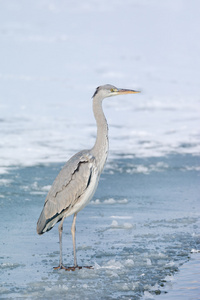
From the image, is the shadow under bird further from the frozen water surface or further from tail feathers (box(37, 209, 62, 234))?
the frozen water surface

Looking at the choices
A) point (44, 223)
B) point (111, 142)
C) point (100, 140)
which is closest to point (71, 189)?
point (44, 223)

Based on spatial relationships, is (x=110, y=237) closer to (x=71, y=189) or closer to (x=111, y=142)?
(x=71, y=189)

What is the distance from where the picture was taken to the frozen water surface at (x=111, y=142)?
6621 millimetres

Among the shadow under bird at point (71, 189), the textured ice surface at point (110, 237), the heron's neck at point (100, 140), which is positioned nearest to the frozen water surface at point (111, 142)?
the textured ice surface at point (110, 237)

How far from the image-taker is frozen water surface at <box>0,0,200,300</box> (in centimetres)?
662

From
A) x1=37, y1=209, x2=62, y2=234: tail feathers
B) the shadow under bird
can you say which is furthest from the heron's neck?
x1=37, y1=209, x2=62, y2=234: tail feathers

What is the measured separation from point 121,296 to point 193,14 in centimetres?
2601

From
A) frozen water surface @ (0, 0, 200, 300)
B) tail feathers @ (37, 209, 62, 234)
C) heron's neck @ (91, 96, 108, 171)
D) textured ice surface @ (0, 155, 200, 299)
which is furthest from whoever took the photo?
heron's neck @ (91, 96, 108, 171)

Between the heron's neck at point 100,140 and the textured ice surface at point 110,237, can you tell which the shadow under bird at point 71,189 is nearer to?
the heron's neck at point 100,140

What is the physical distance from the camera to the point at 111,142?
45.2ft

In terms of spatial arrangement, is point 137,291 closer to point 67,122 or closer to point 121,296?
point 121,296

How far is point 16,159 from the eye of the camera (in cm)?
1221

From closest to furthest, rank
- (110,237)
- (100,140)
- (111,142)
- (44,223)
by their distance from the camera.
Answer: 1. (44,223)
2. (100,140)
3. (110,237)
4. (111,142)

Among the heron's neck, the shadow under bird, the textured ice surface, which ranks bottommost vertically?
the textured ice surface
